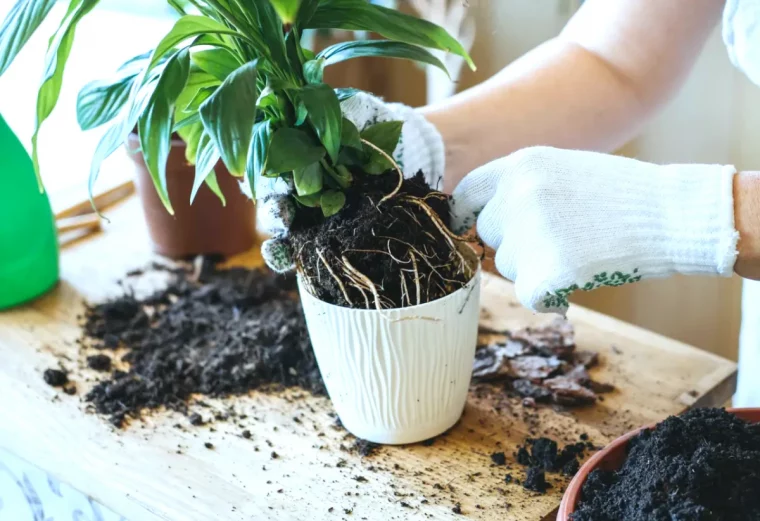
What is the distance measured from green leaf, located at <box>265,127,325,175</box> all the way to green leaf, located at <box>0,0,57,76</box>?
7.7 inches

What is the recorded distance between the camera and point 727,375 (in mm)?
880

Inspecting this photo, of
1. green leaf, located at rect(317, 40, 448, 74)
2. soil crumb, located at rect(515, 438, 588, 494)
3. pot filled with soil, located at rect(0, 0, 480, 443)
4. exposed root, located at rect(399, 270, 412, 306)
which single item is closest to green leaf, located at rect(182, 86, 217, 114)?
pot filled with soil, located at rect(0, 0, 480, 443)

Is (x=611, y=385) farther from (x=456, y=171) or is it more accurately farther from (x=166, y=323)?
(x=166, y=323)

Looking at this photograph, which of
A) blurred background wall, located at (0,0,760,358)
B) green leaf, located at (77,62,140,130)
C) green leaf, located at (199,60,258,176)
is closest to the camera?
green leaf, located at (199,60,258,176)

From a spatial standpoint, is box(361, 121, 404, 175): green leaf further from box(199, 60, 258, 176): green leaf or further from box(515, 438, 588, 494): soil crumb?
box(515, 438, 588, 494): soil crumb

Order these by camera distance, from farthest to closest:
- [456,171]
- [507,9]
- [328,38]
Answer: [328,38] → [507,9] → [456,171]

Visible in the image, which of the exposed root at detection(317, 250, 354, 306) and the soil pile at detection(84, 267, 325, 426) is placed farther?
the soil pile at detection(84, 267, 325, 426)

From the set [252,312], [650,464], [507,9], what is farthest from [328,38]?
[650,464]

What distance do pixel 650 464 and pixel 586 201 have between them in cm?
22

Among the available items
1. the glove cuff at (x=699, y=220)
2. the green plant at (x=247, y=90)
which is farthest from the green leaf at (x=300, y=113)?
the glove cuff at (x=699, y=220)

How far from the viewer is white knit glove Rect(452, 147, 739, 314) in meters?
0.63

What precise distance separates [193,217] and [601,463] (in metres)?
0.74

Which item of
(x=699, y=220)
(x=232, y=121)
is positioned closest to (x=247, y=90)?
(x=232, y=121)

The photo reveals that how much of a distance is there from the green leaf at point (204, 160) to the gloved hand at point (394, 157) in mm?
74
